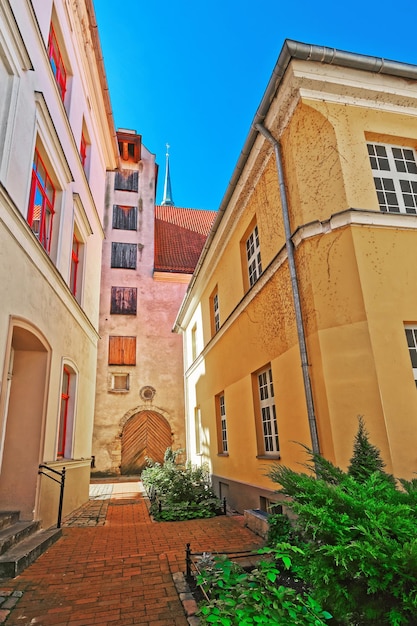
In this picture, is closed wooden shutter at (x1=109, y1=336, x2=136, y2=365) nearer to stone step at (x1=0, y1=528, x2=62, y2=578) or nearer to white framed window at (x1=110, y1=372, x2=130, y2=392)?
white framed window at (x1=110, y1=372, x2=130, y2=392)

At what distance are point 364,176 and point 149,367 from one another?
49.3 feet

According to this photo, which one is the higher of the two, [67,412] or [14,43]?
[14,43]

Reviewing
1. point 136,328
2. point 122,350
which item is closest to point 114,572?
point 122,350

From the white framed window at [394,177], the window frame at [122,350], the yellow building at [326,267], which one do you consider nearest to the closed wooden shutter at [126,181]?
the window frame at [122,350]

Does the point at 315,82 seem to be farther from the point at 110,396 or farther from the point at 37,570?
the point at 110,396

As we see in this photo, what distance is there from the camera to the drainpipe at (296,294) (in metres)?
5.61

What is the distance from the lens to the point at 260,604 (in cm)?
277

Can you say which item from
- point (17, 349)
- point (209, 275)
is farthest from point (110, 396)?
point (17, 349)

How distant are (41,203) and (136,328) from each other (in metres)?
12.6

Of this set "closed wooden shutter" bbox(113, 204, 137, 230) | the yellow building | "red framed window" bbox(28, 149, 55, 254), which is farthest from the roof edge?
"closed wooden shutter" bbox(113, 204, 137, 230)

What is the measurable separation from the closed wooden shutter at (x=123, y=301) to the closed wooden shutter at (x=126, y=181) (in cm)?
658

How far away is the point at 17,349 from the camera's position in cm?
717

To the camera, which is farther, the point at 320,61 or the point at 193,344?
the point at 193,344

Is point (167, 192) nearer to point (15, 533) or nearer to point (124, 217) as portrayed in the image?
point (124, 217)
